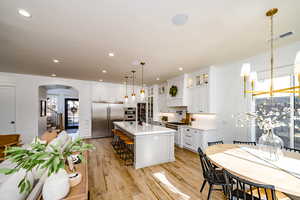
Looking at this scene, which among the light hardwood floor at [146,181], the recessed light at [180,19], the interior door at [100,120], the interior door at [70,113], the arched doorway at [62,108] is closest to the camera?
the recessed light at [180,19]

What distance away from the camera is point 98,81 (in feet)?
19.5

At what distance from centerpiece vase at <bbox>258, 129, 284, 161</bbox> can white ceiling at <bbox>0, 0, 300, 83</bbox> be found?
165cm

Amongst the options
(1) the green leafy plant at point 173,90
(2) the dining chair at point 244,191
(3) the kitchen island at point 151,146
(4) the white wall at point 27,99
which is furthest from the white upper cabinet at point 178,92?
(4) the white wall at point 27,99

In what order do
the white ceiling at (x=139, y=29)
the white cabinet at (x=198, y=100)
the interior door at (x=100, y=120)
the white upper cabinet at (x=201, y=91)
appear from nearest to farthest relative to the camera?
the white ceiling at (x=139, y=29)
the white upper cabinet at (x=201, y=91)
the white cabinet at (x=198, y=100)
the interior door at (x=100, y=120)

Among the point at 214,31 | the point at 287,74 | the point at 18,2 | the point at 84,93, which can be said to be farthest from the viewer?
the point at 84,93

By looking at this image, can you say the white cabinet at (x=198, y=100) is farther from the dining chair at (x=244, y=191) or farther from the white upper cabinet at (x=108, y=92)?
the white upper cabinet at (x=108, y=92)

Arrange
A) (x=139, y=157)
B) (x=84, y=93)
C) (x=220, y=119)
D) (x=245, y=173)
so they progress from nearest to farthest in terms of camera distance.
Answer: (x=245, y=173), (x=139, y=157), (x=220, y=119), (x=84, y=93)

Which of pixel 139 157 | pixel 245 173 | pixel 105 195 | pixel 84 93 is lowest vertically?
pixel 105 195

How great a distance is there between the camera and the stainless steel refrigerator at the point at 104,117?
581 centimetres

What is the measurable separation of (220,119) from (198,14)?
321 centimetres

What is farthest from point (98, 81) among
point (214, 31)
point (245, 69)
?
point (245, 69)

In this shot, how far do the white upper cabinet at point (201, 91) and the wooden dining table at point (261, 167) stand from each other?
6.78 ft

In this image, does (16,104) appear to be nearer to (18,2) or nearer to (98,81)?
(98,81)

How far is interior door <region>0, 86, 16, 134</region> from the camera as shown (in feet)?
14.7
